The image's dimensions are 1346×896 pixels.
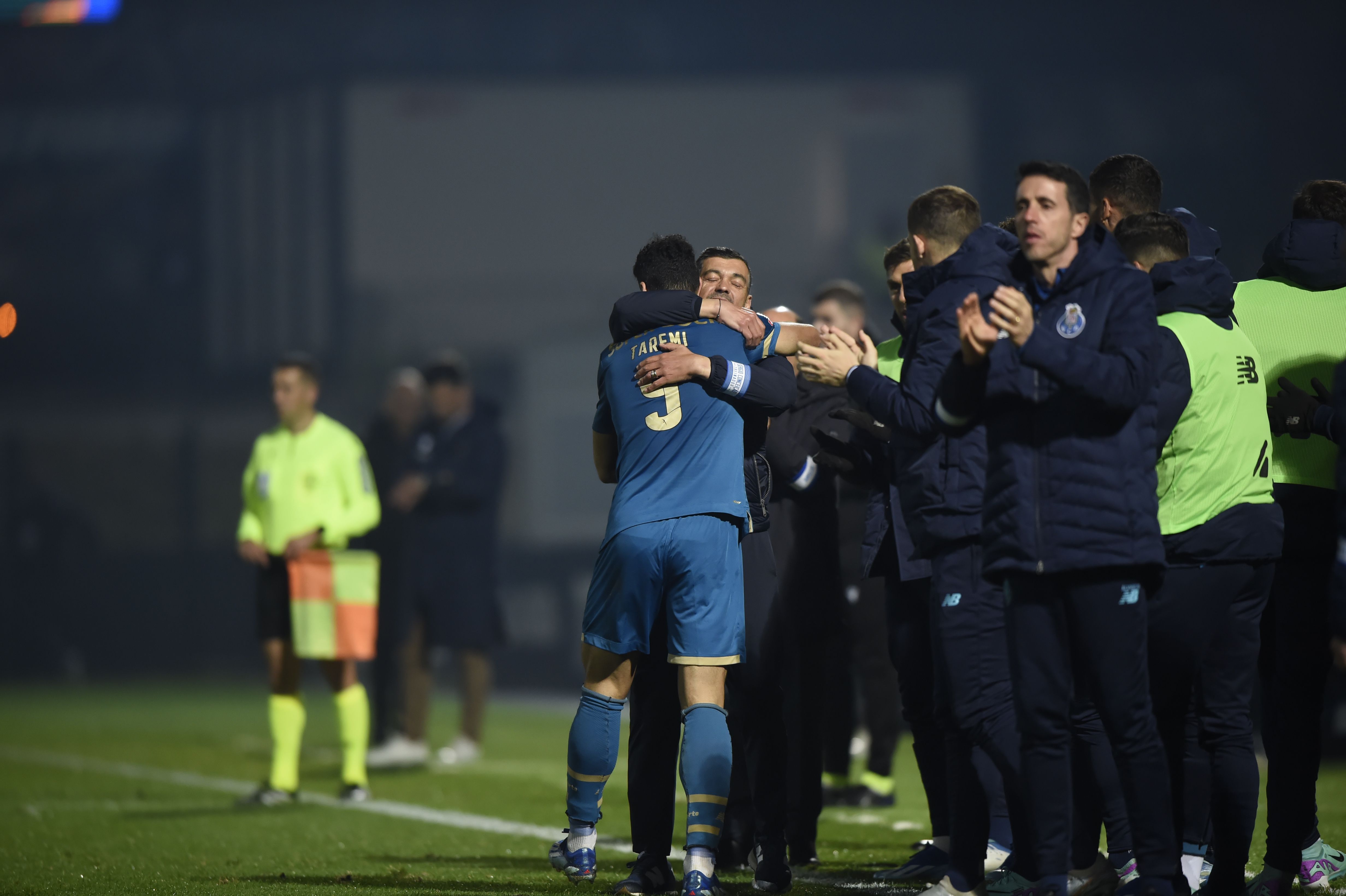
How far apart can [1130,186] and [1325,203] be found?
0.69m

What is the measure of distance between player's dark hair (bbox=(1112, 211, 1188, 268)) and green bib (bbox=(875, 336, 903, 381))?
1.09m

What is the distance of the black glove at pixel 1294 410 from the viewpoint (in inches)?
190

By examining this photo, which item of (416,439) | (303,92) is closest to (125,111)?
(303,92)

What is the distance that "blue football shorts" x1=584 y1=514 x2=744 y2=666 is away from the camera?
4.85 meters

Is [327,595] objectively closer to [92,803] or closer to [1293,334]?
[92,803]

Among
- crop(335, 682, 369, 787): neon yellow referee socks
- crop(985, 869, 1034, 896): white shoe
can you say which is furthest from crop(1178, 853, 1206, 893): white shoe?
crop(335, 682, 369, 787): neon yellow referee socks

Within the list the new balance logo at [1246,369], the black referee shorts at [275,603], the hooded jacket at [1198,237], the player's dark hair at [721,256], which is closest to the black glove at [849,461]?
the player's dark hair at [721,256]

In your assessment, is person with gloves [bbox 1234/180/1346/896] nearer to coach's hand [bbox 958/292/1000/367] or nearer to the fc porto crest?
the fc porto crest

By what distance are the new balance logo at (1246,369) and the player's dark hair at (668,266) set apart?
1.68 meters

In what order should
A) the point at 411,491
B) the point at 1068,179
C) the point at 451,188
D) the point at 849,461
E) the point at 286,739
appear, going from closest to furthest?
the point at 1068,179 → the point at 849,461 → the point at 286,739 → the point at 411,491 → the point at 451,188

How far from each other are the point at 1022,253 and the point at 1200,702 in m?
1.35

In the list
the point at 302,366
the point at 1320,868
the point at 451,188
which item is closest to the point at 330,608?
the point at 302,366

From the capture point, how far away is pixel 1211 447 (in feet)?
14.5

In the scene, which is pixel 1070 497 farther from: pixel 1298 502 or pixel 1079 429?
→ pixel 1298 502
